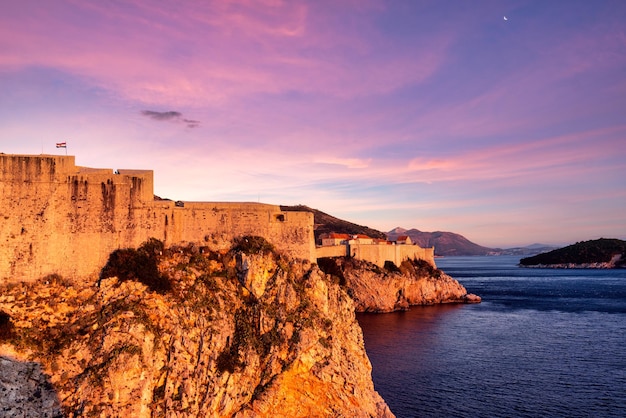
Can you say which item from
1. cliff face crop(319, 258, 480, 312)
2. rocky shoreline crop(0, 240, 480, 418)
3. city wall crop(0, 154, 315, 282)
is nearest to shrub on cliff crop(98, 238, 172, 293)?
rocky shoreline crop(0, 240, 480, 418)

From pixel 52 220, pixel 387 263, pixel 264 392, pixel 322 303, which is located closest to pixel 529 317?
pixel 387 263

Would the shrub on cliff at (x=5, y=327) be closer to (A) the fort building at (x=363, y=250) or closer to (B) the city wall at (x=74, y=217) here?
(B) the city wall at (x=74, y=217)

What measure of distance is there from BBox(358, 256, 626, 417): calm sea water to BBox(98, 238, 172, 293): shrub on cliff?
19304 mm

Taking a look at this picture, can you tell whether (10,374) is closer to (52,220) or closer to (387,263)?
(52,220)

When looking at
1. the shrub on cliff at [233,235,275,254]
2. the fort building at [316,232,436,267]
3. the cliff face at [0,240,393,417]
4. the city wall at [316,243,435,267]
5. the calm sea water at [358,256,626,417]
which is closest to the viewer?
the cliff face at [0,240,393,417]

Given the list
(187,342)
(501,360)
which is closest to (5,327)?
(187,342)

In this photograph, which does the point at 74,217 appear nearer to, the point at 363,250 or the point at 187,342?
the point at 187,342

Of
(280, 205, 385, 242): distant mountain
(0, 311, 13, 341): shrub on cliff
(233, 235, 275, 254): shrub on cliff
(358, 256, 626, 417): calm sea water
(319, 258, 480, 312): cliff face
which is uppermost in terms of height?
(280, 205, 385, 242): distant mountain

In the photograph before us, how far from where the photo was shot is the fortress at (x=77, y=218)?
24406mm

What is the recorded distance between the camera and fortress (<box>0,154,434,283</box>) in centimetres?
2441

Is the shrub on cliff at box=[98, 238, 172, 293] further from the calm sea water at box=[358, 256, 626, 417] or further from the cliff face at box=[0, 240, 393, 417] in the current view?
the calm sea water at box=[358, 256, 626, 417]

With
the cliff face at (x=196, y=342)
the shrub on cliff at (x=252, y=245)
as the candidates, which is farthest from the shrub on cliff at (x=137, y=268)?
the shrub on cliff at (x=252, y=245)

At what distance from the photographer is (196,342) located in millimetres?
23953

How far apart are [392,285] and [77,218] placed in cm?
5935
